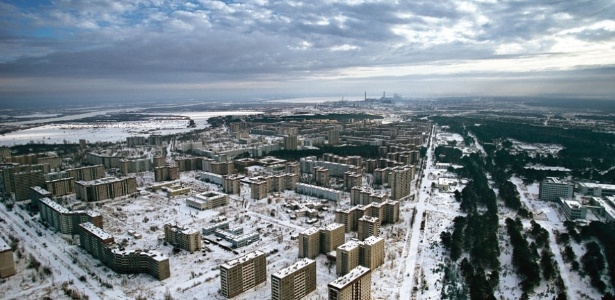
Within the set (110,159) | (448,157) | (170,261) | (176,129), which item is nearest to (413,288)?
(170,261)

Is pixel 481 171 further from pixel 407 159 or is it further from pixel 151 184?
pixel 151 184

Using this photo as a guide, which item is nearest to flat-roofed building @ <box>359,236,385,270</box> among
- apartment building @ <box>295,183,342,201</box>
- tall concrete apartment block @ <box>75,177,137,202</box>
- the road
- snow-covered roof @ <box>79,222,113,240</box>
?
the road

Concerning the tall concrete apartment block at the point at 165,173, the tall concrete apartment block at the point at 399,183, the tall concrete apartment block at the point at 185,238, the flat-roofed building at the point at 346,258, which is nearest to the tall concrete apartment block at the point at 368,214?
the tall concrete apartment block at the point at 399,183

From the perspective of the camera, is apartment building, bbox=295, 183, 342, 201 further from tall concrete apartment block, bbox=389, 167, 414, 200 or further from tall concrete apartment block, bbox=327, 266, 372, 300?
tall concrete apartment block, bbox=327, 266, 372, 300

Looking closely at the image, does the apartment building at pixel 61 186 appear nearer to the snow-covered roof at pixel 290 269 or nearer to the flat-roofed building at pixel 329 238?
the flat-roofed building at pixel 329 238

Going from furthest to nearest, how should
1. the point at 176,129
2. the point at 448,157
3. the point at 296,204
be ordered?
the point at 176,129
the point at 448,157
the point at 296,204
